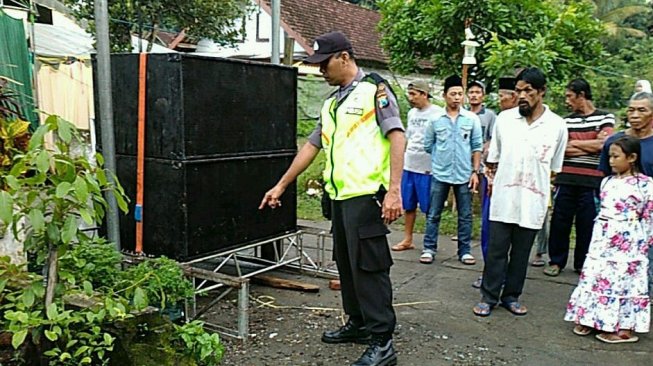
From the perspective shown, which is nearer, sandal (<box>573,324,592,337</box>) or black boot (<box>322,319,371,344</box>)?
black boot (<box>322,319,371,344</box>)

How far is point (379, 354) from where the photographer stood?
3.31m

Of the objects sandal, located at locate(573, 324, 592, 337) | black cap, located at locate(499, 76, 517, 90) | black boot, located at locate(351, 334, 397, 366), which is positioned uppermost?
black cap, located at locate(499, 76, 517, 90)

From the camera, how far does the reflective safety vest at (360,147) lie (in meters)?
3.26

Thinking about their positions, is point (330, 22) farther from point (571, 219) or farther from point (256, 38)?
point (571, 219)

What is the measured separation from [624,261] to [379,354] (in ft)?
5.50

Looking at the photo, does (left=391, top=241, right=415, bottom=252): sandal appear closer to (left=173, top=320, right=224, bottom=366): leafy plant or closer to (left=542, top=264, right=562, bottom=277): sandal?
(left=542, top=264, right=562, bottom=277): sandal

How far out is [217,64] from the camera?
156 inches

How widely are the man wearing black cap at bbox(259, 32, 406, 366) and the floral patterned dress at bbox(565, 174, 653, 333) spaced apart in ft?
4.69

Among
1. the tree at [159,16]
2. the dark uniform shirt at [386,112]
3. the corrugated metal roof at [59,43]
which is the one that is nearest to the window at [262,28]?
the tree at [159,16]

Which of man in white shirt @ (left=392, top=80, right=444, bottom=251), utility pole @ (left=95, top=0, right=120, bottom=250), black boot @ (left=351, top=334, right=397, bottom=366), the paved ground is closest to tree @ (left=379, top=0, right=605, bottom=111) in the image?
man in white shirt @ (left=392, top=80, right=444, bottom=251)

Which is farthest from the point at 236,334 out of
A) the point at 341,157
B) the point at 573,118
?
the point at 573,118

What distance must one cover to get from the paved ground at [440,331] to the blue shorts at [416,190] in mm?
926

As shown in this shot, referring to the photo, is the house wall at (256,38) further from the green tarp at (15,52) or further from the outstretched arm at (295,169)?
the outstretched arm at (295,169)

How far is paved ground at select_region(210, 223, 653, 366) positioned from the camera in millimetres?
3508
